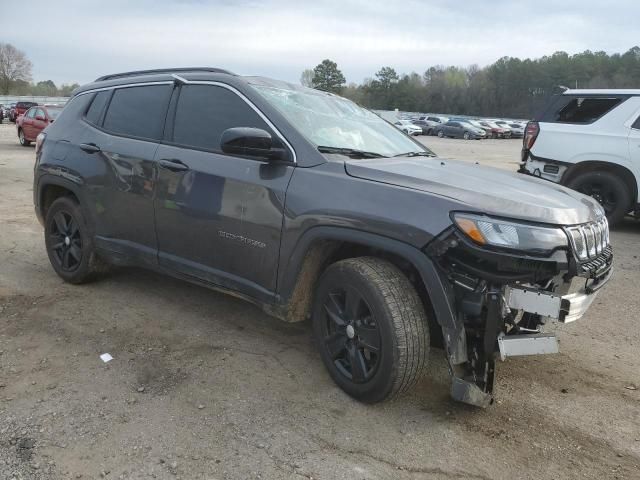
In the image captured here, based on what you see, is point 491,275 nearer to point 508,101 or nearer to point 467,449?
point 467,449

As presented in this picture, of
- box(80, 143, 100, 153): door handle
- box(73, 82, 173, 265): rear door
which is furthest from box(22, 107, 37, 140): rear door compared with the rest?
box(80, 143, 100, 153): door handle

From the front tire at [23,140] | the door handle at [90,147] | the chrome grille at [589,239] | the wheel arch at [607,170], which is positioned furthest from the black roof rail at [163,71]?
the front tire at [23,140]

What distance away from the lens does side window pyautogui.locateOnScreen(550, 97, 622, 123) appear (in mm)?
7848

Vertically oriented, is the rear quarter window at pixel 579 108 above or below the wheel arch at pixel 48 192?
above

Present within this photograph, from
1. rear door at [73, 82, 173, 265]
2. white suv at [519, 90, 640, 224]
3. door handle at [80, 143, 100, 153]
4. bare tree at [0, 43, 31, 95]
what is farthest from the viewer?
bare tree at [0, 43, 31, 95]

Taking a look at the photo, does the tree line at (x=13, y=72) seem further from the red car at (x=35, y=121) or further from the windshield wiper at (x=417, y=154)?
the windshield wiper at (x=417, y=154)

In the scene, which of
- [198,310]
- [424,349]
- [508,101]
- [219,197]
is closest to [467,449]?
[424,349]

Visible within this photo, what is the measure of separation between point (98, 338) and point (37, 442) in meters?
1.22

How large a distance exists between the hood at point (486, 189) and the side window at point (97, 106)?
2.52 meters

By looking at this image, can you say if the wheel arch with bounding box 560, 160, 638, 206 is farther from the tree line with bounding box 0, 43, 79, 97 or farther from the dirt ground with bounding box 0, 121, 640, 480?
the tree line with bounding box 0, 43, 79, 97

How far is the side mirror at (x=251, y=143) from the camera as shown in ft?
10.2

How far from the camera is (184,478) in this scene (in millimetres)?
2416

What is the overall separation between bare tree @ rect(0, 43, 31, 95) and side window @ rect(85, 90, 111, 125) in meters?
93.0

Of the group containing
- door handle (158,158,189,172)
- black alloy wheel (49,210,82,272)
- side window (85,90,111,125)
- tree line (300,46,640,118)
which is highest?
tree line (300,46,640,118)
